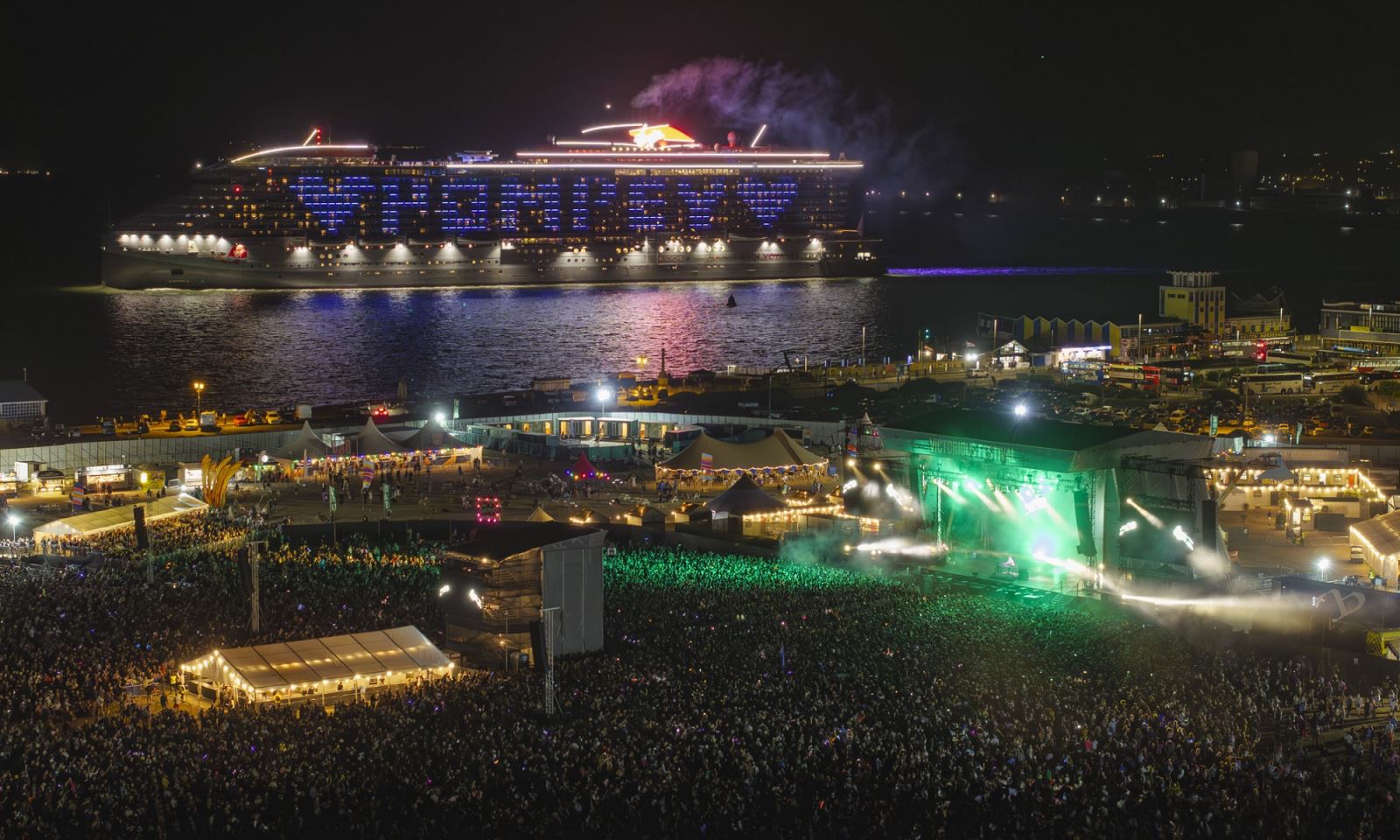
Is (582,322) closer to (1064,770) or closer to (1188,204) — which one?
(1064,770)


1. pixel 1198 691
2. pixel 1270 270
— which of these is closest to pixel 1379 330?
pixel 1198 691

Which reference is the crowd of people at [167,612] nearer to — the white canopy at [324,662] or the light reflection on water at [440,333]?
Answer: the white canopy at [324,662]

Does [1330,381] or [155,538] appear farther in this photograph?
[1330,381]

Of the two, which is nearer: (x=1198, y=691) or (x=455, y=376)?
(x=1198, y=691)

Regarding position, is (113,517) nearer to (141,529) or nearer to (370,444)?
(141,529)

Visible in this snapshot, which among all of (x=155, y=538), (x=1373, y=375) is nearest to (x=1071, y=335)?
(x=1373, y=375)

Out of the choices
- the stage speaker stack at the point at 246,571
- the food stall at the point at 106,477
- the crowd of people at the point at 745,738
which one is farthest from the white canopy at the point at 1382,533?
the food stall at the point at 106,477
